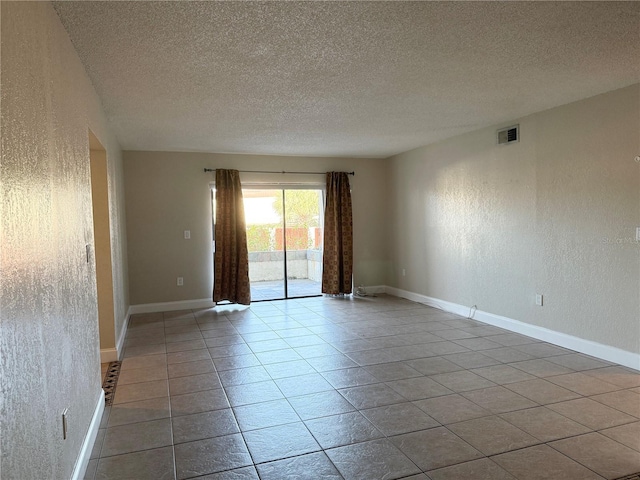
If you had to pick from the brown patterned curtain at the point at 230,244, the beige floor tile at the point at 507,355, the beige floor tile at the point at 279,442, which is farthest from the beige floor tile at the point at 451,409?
the brown patterned curtain at the point at 230,244

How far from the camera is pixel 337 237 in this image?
7.19 metres

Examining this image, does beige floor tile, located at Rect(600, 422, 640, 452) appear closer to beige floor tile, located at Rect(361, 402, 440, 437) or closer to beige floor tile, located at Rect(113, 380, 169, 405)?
beige floor tile, located at Rect(361, 402, 440, 437)

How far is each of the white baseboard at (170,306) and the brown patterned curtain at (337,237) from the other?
187 centimetres

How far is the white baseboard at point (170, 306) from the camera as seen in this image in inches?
245

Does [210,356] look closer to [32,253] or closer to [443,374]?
[443,374]

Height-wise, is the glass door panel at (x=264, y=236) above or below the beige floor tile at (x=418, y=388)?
above

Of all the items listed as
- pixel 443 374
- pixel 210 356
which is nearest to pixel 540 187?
pixel 443 374

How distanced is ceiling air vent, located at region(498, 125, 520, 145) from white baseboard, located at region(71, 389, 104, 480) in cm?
449

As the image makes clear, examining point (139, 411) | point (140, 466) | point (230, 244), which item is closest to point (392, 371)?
point (139, 411)

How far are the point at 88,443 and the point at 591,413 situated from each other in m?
3.05

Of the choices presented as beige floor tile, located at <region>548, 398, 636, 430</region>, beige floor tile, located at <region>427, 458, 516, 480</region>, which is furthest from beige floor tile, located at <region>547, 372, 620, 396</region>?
beige floor tile, located at <region>427, 458, 516, 480</region>

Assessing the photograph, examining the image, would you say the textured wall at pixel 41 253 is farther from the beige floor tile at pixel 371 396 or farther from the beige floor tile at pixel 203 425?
the beige floor tile at pixel 371 396

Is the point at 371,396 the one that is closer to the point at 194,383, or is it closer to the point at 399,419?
the point at 399,419

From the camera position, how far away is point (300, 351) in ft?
14.2
